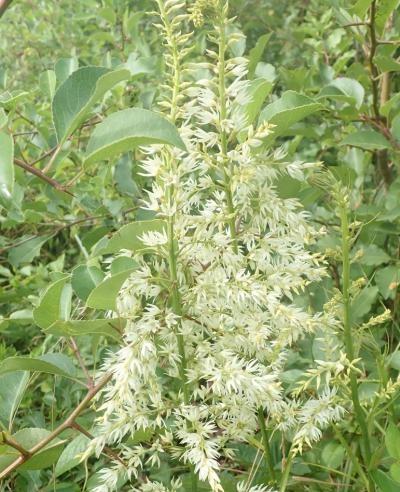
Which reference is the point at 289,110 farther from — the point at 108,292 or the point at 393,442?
the point at 393,442

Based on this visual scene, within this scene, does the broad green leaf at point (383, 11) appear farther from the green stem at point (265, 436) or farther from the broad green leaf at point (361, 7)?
the green stem at point (265, 436)

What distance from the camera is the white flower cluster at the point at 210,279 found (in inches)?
30.0

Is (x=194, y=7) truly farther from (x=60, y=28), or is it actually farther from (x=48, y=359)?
(x=60, y=28)

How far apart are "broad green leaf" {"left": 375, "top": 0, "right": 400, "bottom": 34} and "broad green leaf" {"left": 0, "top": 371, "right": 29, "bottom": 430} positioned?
931 mm

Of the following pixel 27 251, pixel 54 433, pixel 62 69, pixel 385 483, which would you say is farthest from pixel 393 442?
pixel 27 251

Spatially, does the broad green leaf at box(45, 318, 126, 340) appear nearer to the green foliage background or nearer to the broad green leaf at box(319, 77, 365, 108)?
the green foliage background

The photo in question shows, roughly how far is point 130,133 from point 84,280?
257 mm

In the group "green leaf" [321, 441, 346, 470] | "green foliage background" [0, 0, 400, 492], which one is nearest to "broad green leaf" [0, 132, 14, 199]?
"green foliage background" [0, 0, 400, 492]

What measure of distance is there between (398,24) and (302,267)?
1.20 meters

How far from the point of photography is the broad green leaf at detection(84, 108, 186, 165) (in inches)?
26.7

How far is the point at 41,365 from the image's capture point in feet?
2.83

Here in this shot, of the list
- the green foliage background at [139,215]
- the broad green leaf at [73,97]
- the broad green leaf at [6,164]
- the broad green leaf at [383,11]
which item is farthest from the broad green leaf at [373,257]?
the broad green leaf at [6,164]

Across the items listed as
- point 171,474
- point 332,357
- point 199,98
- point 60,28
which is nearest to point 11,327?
point 171,474

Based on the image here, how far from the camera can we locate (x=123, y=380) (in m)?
0.73
